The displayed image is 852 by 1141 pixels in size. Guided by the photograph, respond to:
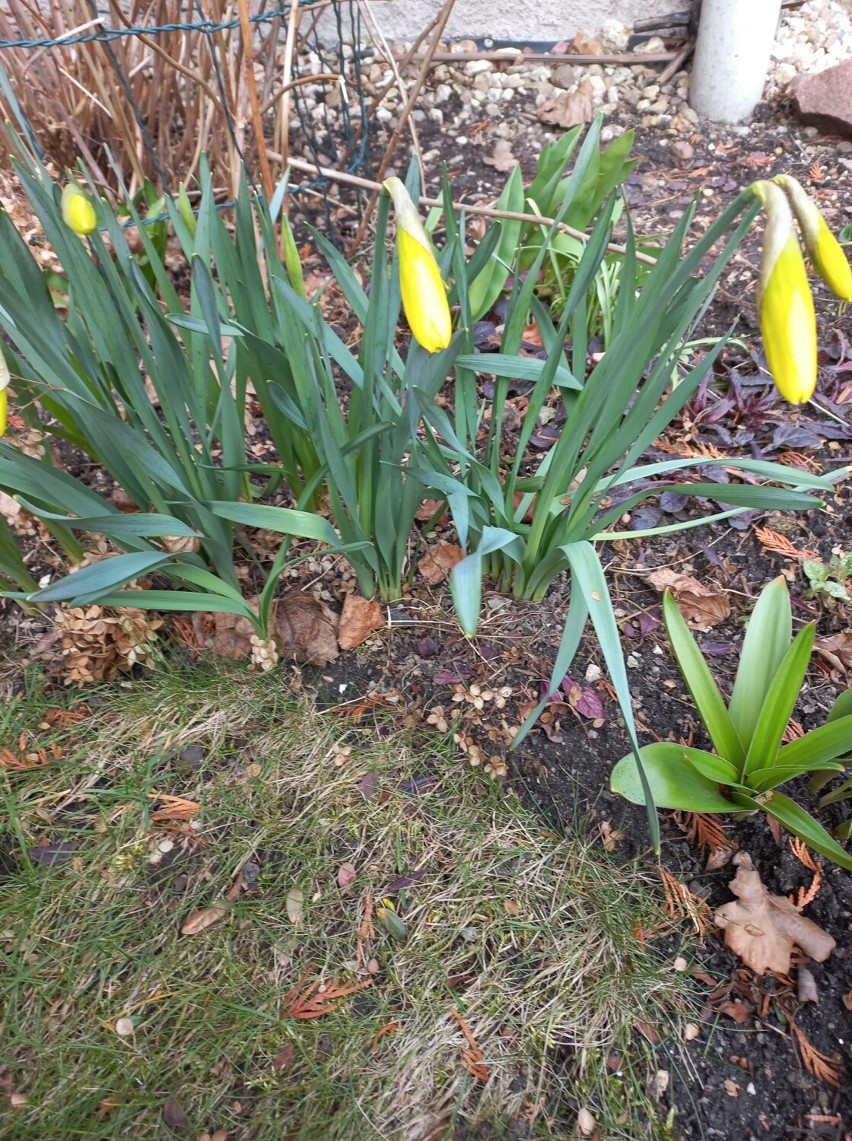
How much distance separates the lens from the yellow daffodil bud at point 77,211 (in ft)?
3.49

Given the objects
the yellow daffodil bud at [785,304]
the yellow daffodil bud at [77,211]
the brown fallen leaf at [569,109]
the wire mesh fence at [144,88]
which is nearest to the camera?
the yellow daffodil bud at [785,304]

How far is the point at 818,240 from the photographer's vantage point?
804 mm

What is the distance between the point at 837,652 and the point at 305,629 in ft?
3.78

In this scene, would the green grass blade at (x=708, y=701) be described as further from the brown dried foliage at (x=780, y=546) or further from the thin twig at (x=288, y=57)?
the thin twig at (x=288, y=57)

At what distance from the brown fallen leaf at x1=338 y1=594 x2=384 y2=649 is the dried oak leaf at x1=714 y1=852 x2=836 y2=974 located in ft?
2.85

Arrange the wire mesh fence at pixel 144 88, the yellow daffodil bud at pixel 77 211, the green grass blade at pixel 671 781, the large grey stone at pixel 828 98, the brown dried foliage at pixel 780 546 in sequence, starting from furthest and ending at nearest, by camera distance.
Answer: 1. the large grey stone at pixel 828 98
2. the wire mesh fence at pixel 144 88
3. the brown dried foliage at pixel 780 546
4. the green grass blade at pixel 671 781
5. the yellow daffodil bud at pixel 77 211

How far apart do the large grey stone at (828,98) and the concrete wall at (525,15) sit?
73 centimetres

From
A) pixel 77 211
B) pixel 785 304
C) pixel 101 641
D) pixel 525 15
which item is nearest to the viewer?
pixel 785 304

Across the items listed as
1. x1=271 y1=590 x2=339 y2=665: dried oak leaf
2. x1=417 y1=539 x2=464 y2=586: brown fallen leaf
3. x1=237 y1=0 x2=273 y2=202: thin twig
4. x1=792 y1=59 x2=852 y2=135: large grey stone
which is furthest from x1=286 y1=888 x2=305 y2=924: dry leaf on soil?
x1=792 y1=59 x2=852 y2=135: large grey stone

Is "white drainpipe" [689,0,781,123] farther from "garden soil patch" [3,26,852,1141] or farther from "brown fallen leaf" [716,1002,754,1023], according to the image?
"brown fallen leaf" [716,1002,754,1023]

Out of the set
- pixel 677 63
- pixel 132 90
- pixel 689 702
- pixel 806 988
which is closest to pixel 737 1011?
pixel 806 988

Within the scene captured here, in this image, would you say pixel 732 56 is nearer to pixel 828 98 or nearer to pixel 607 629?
pixel 828 98

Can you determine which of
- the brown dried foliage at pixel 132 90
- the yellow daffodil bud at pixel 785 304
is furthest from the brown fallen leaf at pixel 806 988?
the brown dried foliage at pixel 132 90

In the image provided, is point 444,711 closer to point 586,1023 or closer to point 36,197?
point 586,1023
